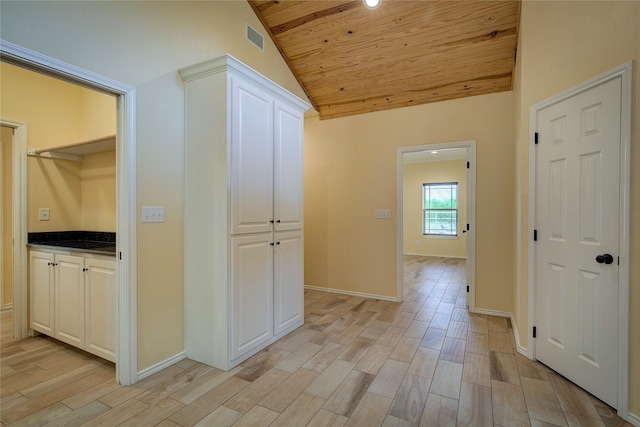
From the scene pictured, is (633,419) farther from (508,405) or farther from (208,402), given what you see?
(208,402)

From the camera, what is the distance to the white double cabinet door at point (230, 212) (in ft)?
7.29

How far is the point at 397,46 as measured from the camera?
127 inches

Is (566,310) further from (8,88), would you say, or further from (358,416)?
(8,88)

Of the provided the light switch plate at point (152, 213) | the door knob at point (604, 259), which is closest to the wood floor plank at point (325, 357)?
the light switch plate at point (152, 213)

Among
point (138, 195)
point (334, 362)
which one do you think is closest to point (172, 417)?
point (334, 362)

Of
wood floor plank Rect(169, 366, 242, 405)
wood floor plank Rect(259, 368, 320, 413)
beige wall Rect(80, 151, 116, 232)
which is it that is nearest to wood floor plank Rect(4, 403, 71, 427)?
wood floor plank Rect(169, 366, 242, 405)

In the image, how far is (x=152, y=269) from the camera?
217 cm

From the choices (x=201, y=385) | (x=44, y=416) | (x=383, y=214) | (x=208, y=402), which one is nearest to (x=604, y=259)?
(x=383, y=214)

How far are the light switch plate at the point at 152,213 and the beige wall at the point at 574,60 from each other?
2.97 meters

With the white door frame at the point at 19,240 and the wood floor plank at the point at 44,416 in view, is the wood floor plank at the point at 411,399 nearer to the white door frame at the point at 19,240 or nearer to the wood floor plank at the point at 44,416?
the wood floor plank at the point at 44,416

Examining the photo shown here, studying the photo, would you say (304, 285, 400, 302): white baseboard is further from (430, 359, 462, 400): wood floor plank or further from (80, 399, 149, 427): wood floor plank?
(80, 399, 149, 427): wood floor plank

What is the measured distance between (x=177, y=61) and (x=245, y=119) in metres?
0.70

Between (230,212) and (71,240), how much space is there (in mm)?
2234

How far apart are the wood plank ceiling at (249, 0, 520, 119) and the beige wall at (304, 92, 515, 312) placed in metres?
0.25
